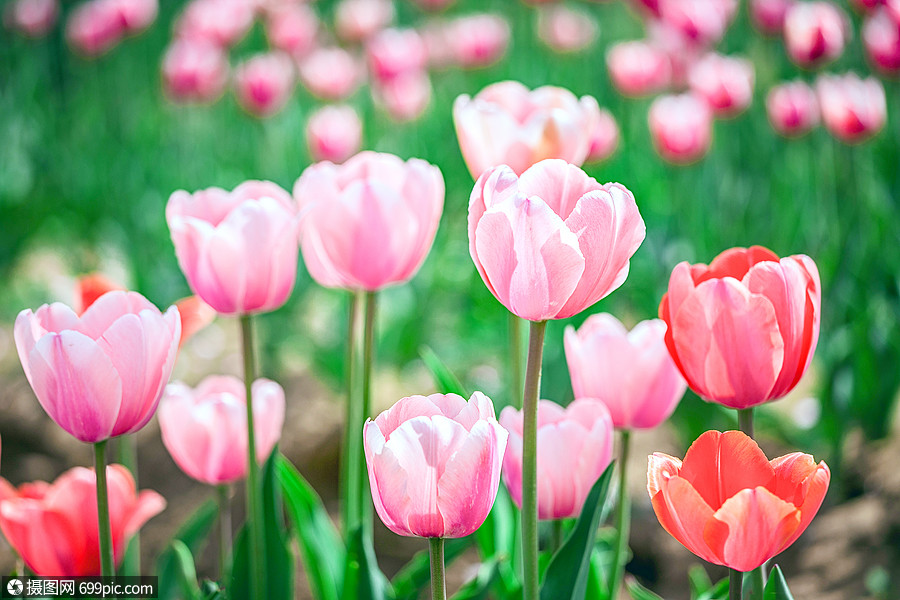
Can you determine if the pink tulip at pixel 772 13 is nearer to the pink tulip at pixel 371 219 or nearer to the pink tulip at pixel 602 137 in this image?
the pink tulip at pixel 602 137

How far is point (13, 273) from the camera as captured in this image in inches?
118

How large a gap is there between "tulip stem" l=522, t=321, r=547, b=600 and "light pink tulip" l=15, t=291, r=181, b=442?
29 centimetres

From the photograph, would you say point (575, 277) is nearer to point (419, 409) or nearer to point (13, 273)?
point (419, 409)

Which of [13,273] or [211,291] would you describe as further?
[13,273]

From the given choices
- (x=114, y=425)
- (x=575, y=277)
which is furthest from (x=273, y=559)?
(x=575, y=277)

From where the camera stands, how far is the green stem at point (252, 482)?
31.8 inches

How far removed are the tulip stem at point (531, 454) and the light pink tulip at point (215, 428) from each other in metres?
0.33

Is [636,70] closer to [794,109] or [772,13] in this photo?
[772,13]

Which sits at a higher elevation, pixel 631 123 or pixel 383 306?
pixel 631 123

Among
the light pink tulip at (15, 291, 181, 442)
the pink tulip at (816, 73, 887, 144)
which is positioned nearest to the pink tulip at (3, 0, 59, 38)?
the pink tulip at (816, 73, 887, 144)

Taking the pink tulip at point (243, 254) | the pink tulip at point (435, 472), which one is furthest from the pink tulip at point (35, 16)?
the pink tulip at point (435, 472)

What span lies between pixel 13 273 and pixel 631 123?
2.30 metres

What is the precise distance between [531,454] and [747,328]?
188mm

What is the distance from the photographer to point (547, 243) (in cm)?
61
